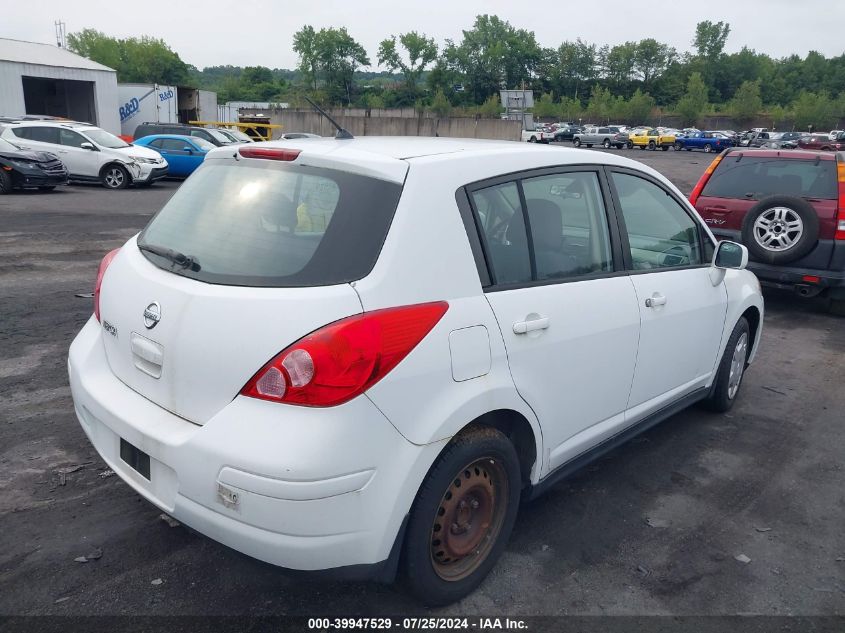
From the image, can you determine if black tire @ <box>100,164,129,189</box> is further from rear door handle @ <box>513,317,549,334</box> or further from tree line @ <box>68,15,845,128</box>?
tree line @ <box>68,15,845,128</box>

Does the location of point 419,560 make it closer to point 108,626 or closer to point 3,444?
point 108,626

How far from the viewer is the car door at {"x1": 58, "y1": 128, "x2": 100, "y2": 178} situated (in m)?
18.2

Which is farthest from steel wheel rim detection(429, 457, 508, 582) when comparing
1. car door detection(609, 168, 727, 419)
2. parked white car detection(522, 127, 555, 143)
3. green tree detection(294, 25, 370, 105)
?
green tree detection(294, 25, 370, 105)

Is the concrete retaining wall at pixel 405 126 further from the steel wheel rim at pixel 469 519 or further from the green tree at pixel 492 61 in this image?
the green tree at pixel 492 61

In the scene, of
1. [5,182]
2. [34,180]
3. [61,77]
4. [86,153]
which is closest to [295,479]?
[34,180]

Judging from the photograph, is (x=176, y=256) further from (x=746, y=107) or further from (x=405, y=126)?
(x=746, y=107)

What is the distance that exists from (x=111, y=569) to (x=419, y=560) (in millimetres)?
1381

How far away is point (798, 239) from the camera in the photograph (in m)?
7.19

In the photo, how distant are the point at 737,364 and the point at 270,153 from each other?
3739 mm

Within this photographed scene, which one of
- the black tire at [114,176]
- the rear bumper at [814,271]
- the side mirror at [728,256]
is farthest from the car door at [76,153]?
the side mirror at [728,256]

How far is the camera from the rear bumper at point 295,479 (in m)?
2.21

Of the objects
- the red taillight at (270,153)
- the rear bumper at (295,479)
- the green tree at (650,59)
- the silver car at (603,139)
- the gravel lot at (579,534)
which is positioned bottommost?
the silver car at (603,139)

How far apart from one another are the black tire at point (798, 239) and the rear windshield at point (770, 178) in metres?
0.46

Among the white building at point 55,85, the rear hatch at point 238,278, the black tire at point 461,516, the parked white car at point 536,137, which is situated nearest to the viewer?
the rear hatch at point 238,278
